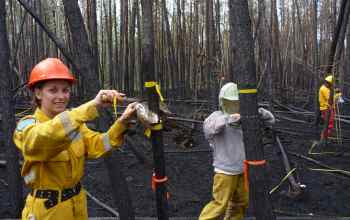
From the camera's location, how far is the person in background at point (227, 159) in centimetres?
383

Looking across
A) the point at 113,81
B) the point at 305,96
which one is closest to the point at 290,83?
the point at 305,96

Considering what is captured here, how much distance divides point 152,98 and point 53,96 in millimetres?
500

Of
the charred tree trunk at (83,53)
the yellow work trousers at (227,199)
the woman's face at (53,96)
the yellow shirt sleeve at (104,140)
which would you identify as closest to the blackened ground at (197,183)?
the charred tree trunk at (83,53)

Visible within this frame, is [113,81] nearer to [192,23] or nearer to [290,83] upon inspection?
[192,23]

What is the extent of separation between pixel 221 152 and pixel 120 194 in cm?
99

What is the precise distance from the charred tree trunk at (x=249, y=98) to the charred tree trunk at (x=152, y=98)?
0.52m

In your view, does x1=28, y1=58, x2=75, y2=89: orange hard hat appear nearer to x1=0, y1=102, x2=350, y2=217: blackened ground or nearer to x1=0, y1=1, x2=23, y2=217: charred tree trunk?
x1=0, y1=102, x2=350, y2=217: blackened ground

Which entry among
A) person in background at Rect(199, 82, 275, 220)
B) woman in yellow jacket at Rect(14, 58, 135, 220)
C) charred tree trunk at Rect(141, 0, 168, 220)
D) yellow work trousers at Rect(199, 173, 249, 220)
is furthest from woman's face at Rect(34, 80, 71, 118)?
yellow work trousers at Rect(199, 173, 249, 220)

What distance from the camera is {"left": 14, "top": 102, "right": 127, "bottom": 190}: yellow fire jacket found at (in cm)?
195

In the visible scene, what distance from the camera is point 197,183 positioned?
18.2 feet

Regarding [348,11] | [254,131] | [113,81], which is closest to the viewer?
[254,131]

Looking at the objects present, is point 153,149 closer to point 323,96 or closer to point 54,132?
point 54,132

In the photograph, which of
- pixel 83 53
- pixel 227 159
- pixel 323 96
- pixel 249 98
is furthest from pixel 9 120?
pixel 323 96

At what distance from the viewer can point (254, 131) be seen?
2576 mm
